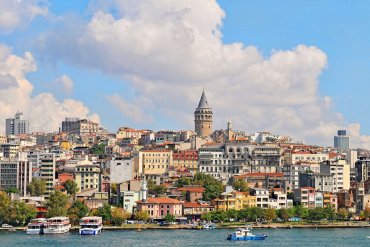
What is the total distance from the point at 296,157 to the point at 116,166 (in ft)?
45.2

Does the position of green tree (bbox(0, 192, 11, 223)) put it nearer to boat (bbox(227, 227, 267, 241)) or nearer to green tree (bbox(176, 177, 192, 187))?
boat (bbox(227, 227, 267, 241))

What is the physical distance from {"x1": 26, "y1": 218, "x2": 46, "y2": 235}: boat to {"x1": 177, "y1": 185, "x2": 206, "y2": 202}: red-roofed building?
10.1 m

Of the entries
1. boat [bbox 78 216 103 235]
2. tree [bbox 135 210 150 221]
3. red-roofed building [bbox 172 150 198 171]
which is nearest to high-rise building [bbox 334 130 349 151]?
red-roofed building [bbox 172 150 198 171]

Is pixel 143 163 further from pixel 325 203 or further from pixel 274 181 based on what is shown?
pixel 325 203

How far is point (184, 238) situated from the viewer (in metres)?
40.4

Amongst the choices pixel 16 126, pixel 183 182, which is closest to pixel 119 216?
pixel 183 182

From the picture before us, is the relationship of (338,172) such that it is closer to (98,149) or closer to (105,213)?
(105,213)

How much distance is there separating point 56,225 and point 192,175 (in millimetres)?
17573

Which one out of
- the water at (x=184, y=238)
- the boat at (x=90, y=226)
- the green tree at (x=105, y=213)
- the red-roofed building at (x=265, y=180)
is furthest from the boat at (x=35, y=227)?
the red-roofed building at (x=265, y=180)

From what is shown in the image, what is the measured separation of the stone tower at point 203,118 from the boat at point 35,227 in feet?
135

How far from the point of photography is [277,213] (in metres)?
50.7

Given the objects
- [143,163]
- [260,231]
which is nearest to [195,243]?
[260,231]

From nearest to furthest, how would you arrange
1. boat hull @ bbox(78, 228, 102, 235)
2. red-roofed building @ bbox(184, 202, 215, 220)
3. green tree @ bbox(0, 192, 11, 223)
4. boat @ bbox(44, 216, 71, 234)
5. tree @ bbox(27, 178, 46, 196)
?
boat hull @ bbox(78, 228, 102, 235) < boat @ bbox(44, 216, 71, 234) < green tree @ bbox(0, 192, 11, 223) < red-roofed building @ bbox(184, 202, 215, 220) < tree @ bbox(27, 178, 46, 196)

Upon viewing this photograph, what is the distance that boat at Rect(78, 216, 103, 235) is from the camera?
4266 centimetres
